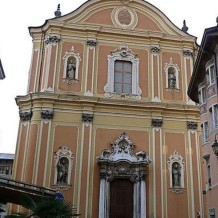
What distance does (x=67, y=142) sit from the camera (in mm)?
20219

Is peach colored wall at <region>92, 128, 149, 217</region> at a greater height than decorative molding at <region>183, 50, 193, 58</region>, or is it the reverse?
decorative molding at <region>183, 50, 193, 58</region>

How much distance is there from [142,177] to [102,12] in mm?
10876

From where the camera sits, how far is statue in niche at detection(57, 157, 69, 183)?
19.4m

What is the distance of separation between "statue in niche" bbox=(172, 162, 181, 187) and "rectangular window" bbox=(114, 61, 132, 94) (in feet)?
16.7

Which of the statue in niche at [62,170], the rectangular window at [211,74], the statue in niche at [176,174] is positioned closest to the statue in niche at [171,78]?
the statue in niche at [176,174]

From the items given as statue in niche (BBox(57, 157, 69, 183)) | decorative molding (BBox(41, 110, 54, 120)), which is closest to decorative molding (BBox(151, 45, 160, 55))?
decorative molding (BBox(41, 110, 54, 120))

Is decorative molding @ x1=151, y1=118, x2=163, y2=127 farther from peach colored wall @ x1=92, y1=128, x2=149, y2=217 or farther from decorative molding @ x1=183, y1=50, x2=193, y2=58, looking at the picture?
decorative molding @ x1=183, y1=50, x2=193, y2=58

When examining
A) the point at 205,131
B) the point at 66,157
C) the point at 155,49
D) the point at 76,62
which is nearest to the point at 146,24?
the point at 155,49

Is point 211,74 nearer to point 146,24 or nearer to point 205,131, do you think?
point 205,131

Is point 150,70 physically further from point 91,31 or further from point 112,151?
point 112,151

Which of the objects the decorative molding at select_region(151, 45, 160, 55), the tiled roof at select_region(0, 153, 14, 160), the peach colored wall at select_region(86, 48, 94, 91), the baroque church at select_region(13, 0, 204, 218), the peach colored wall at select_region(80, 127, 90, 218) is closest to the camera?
the peach colored wall at select_region(80, 127, 90, 218)

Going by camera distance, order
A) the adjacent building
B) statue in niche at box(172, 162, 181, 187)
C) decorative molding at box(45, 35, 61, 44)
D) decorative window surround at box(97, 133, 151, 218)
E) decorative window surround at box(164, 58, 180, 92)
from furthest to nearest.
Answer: decorative window surround at box(164, 58, 180, 92)
decorative molding at box(45, 35, 61, 44)
statue in niche at box(172, 162, 181, 187)
decorative window surround at box(97, 133, 151, 218)
the adjacent building

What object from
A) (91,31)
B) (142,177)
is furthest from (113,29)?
(142,177)

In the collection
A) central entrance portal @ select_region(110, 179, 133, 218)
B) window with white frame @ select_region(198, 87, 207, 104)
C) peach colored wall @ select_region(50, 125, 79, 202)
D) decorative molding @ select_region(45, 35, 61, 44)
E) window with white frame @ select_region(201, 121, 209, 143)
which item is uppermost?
decorative molding @ select_region(45, 35, 61, 44)
